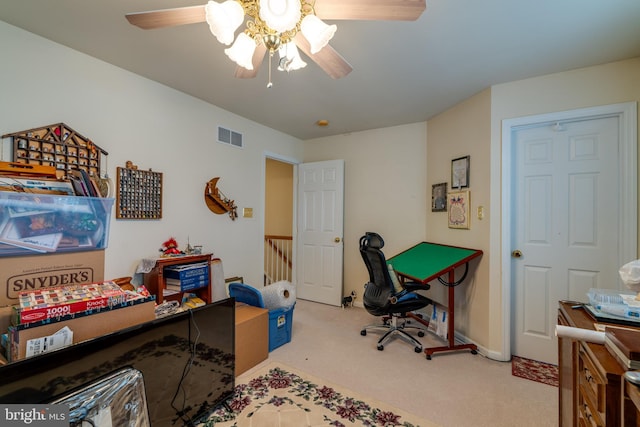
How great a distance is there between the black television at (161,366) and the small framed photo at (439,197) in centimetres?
255

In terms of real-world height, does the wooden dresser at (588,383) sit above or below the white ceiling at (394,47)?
below

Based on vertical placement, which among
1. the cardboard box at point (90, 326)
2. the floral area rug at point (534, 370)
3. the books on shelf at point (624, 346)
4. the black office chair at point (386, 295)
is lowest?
the floral area rug at point (534, 370)

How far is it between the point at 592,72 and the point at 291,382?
11.2ft

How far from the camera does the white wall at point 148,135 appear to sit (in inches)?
72.0

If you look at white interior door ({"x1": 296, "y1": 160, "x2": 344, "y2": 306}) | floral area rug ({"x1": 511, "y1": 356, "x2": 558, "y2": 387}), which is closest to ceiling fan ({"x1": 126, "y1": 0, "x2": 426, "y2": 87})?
white interior door ({"x1": 296, "y1": 160, "x2": 344, "y2": 306})

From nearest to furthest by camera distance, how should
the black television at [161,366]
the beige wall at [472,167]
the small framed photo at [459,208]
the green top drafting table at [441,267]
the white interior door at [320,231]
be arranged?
the black television at [161,366], the beige wall at [472,167], the green top drafting table at [441,267], the small framed photo at [459,208], the white interior door at [320,231]

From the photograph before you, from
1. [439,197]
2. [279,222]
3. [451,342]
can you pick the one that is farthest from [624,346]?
[279,222]

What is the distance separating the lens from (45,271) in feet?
3.85

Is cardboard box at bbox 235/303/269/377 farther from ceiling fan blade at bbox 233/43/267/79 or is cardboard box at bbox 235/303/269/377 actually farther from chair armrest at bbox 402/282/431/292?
ceiling fan blade at bbox 233/43/267/79

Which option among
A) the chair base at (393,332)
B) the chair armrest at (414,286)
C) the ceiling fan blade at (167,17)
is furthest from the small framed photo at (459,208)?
the ceiling fan blade at (167,17)

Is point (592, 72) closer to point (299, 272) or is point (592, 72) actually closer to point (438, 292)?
point (438, 292)

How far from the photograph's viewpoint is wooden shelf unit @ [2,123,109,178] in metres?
1.78

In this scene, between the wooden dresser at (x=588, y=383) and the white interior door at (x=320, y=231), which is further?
the white interior door at (x=320, y=231)

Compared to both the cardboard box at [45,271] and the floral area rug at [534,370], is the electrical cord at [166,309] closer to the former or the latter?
the cardboard box at [45,271]
